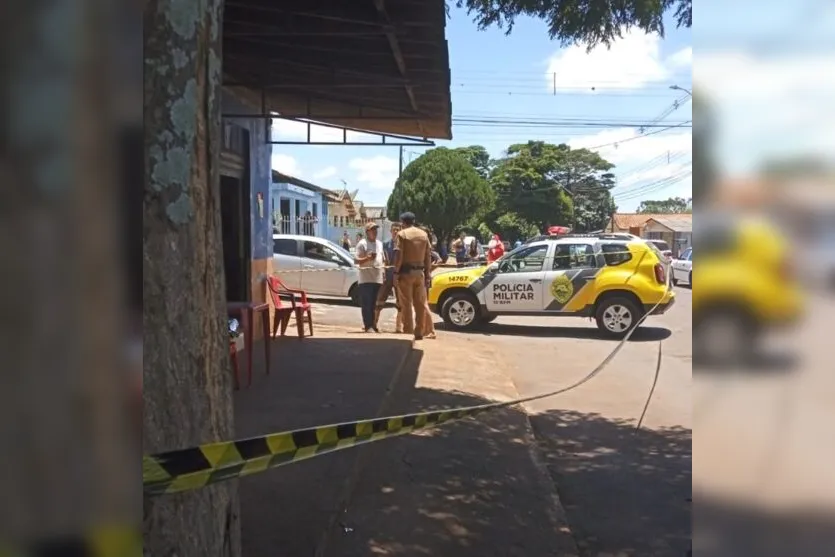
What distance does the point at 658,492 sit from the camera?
5.02 metres

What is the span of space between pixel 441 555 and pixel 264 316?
14.9 ft

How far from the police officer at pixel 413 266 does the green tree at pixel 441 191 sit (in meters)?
29.1

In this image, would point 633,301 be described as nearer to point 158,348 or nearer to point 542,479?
point 542,479

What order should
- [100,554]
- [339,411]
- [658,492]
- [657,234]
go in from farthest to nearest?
1. [657,234]
2. [339,411]
3. [658,492]
4. [100,554]

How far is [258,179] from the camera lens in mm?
10430

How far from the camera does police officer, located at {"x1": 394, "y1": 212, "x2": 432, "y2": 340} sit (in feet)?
36.4

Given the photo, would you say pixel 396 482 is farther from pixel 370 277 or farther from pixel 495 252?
pixel 495 252

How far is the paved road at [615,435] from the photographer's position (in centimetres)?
441

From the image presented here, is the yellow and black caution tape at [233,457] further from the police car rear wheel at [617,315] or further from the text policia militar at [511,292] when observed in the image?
the text policia militar at [511,292]

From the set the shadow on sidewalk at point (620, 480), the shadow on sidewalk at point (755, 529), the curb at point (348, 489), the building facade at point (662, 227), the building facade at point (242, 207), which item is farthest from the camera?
the building facade at point (242, 207)

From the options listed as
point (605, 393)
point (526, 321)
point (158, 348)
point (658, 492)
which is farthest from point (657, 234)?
point (158, 348)

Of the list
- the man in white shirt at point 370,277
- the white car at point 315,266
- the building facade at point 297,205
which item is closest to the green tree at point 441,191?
the building facade at point 297,205

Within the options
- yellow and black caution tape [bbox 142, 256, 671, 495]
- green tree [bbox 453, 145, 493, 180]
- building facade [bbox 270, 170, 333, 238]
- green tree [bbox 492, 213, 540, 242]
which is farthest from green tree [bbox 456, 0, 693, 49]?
green tree [bbox 453, 145, 493, 180]

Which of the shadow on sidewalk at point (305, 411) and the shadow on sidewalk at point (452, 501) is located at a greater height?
the shadow on sidewalk at point (305, 411)
